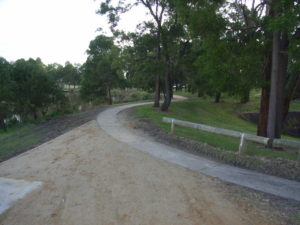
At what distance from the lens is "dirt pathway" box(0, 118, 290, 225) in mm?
3789

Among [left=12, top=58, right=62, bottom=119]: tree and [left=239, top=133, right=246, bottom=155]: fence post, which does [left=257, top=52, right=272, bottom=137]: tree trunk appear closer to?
[left=239, top=133, right=246, bottom=155]: fence post

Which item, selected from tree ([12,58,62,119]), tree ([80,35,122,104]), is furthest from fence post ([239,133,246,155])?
tree ([80,35,122,104])

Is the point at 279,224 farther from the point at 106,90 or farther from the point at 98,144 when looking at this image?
the point at 106,90

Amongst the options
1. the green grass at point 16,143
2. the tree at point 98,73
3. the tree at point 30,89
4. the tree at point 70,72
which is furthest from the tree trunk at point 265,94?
the tree at point 70,72

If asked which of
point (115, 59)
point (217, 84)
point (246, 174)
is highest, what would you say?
point (115, 59)

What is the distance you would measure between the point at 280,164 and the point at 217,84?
156 inches

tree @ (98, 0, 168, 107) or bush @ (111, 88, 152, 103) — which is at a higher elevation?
tree @ (98, 0, 168, 107)

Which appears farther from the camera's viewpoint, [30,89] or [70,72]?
[70,72]

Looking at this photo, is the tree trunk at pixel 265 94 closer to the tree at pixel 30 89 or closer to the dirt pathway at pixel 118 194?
the dirt pathway at pixel 118 194

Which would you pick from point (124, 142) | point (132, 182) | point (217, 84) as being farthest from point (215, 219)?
point (217, 84)

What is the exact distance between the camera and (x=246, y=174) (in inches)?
231

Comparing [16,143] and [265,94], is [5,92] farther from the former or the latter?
[265,94]

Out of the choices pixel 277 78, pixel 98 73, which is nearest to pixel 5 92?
pixel 98 73

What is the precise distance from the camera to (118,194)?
Result: 15.2ft
